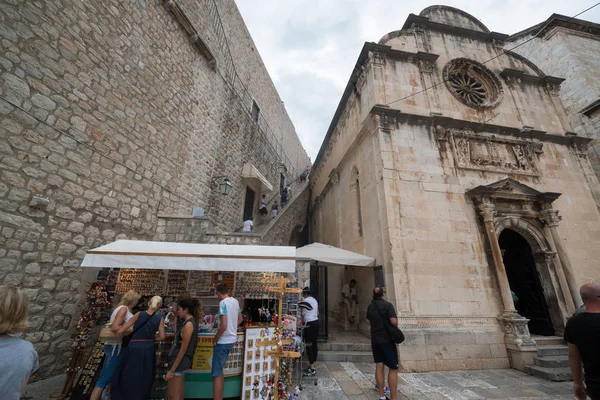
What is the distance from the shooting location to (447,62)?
946 cm

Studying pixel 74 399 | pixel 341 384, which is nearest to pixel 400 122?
pixel 341 384

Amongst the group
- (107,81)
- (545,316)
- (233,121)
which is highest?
(233,121)

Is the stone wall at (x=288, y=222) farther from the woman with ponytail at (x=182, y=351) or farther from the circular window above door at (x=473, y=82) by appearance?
the circular window above door at (x=473, y=82)

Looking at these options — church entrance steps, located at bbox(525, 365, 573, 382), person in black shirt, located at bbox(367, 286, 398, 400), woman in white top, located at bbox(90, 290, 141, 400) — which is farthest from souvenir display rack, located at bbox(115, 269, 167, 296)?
church entrance steps, located at bbox(525, 365, 573, 382)

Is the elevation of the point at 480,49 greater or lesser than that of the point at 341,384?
greater

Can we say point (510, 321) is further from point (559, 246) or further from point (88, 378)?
point (88, 378)

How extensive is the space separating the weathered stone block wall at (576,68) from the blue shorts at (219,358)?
55.4ft

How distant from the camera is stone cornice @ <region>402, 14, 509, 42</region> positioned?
959 cm

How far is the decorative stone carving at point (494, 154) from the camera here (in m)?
8.12

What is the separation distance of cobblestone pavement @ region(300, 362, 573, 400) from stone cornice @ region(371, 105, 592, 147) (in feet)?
23.4

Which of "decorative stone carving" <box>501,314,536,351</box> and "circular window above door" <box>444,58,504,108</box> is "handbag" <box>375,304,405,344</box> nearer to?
"decorative stone carving" <box>501,314,536,351</box>

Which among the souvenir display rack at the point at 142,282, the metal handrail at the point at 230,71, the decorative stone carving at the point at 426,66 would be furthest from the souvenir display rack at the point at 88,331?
the decorative stone carving at the point at 426,66

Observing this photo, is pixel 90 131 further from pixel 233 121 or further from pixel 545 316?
pixel 545 316

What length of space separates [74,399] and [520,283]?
39.5 feet
